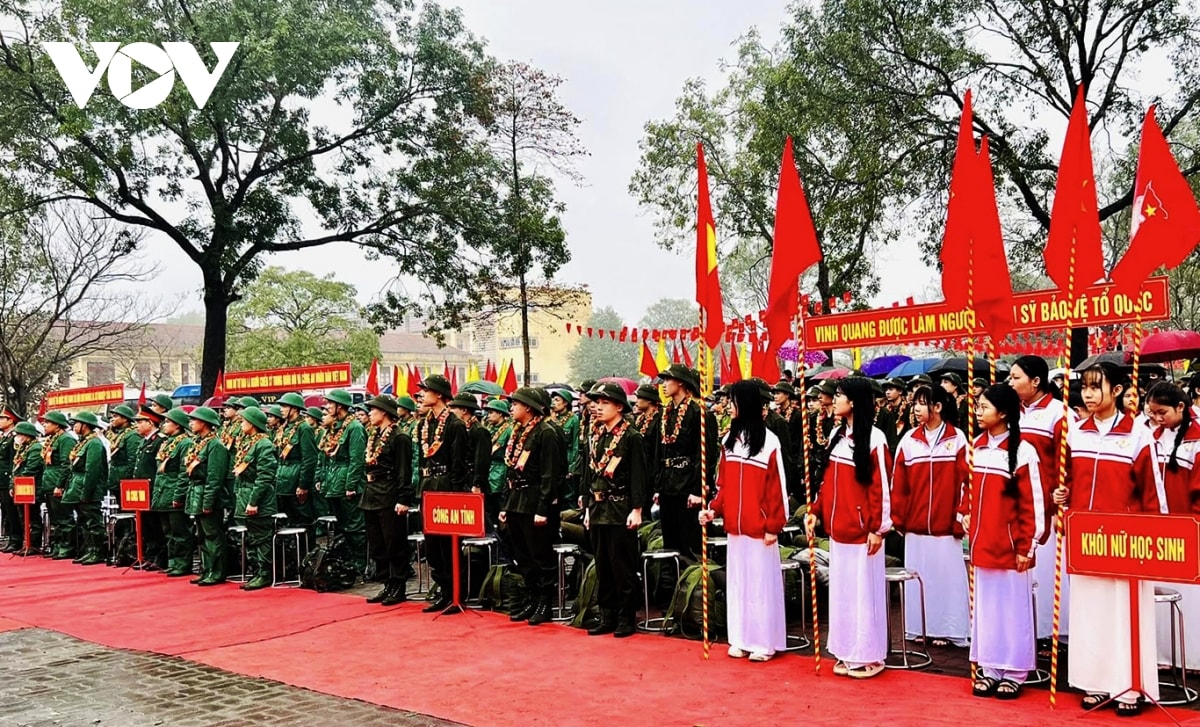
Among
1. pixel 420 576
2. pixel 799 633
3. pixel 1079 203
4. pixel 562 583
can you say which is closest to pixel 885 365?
pixel 420 576

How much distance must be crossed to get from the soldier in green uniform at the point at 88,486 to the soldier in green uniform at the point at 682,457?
7.32m

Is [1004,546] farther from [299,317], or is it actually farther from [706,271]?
[299,317]

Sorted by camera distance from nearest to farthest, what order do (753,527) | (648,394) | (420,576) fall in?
(753,527) < (648,394) < (420,576)

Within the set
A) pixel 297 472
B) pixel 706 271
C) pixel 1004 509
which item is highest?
pixel 706 271

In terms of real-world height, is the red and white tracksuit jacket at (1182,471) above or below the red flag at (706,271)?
below

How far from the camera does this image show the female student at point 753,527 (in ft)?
20.1

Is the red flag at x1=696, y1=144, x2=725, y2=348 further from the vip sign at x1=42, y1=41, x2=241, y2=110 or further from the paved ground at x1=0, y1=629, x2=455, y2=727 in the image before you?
the vip sign at x1=42, y1=41, x2=241, y2=110

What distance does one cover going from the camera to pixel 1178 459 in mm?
5582

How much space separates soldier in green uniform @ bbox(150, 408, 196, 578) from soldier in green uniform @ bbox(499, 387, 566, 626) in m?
4.63

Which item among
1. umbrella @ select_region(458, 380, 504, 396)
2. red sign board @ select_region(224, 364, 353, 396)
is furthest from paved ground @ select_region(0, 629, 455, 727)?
red sign board @ select_region(224, 364, 353, 396)

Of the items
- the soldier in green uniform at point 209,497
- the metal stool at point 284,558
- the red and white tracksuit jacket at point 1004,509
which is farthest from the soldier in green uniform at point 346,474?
the red and white tracksuit jacket at point 1004,509

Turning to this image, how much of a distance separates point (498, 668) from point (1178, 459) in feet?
14.1

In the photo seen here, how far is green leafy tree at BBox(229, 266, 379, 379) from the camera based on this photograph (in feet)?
117

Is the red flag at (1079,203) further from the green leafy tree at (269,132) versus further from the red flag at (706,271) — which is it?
the green leafy tree at (269,132)
